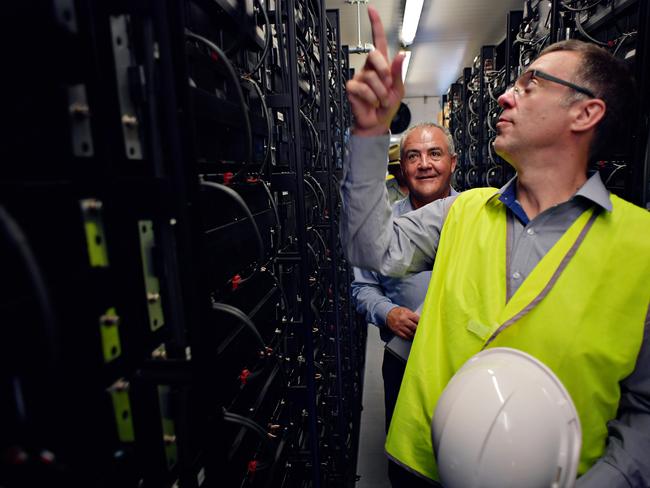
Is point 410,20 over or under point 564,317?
over

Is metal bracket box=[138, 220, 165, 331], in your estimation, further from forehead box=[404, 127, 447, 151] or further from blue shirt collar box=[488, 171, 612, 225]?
forehead box=[404, 127, 447, 151]

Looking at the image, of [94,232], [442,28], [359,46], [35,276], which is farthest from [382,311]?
[442,28]

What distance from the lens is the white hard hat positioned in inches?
31.6

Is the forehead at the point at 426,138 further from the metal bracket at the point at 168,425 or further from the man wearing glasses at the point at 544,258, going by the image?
the metal bracket at the point at 168,425

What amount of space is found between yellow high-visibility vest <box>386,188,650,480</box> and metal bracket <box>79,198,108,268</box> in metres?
0.86

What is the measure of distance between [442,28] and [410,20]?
3.58 ft

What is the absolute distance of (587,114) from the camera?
45.3 inches

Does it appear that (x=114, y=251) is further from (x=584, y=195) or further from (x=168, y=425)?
(x=584, y=195)

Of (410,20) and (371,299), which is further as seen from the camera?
(410,20)

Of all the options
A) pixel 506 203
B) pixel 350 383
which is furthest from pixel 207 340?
pixel 350 383

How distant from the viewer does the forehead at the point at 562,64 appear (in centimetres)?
115

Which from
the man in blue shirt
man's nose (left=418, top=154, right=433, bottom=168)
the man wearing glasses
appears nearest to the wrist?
the man wearing glasses

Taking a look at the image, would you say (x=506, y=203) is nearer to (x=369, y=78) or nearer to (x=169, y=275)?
(x=369, y=78)

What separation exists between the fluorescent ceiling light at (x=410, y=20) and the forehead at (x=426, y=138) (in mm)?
4065
